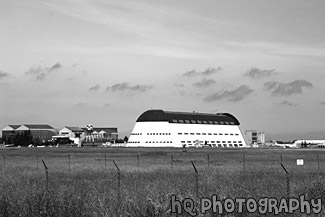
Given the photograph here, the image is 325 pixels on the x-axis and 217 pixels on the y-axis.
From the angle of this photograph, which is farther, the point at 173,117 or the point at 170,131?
the point at 173,117

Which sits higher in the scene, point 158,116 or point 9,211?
point 158,116

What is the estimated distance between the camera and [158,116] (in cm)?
18412

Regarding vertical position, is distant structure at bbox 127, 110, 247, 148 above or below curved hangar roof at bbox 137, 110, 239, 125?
below

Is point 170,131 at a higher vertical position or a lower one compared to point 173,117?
lower

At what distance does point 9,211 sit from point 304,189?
12.4 metres

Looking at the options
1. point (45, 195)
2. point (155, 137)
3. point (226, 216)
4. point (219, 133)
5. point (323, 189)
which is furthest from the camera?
point (219, 133)

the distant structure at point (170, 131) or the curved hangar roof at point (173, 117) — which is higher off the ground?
the curved hangar roof at point (173, 117)

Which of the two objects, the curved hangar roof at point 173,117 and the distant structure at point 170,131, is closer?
the distant structure at point 170,131

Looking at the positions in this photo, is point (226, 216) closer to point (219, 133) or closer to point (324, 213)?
point (324, 213)

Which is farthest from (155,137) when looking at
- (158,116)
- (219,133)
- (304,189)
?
(304,189)

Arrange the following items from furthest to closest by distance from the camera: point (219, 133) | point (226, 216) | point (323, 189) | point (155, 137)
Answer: point (219, 133)
point (155, 137)
point (323, 189)
point (226, 216)

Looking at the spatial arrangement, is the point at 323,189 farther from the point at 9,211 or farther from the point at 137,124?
the point at 137,124

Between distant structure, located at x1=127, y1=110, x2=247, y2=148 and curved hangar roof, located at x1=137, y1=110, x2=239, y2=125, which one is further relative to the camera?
curved hangar roof, located at x1=137, y1=110, x2=239, y2=125

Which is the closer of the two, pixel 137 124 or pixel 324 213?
pixel 324 213
